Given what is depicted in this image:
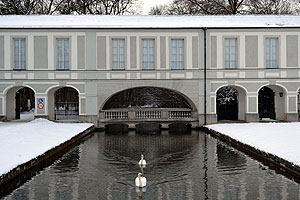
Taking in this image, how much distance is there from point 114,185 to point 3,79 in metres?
18.6

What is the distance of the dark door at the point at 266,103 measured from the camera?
29188mm

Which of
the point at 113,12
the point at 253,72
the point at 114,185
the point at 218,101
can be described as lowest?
the point at 114,185

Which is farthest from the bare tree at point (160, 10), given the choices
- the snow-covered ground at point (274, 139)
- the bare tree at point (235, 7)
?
the snow-covered ground at point (274, 139)

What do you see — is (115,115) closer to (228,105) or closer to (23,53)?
(23,53)

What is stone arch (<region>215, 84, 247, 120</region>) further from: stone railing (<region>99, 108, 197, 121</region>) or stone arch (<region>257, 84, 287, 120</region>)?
stone railing (<region>99, 108, 197, 121</region>)

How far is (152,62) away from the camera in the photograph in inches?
1030

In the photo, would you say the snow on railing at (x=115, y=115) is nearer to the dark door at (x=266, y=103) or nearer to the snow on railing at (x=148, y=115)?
the snow on railing at (x=148, y=115)

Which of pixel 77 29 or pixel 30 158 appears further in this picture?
pixel 77 29

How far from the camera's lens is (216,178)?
1109 centimetres

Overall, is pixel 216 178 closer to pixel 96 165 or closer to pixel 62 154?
pixel 96 165

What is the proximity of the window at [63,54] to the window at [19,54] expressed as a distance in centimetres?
251

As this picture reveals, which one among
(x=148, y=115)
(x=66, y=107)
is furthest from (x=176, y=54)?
(x=66, y=107)

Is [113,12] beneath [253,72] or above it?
above

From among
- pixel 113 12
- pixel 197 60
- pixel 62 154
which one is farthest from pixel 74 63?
pixel 113 12
